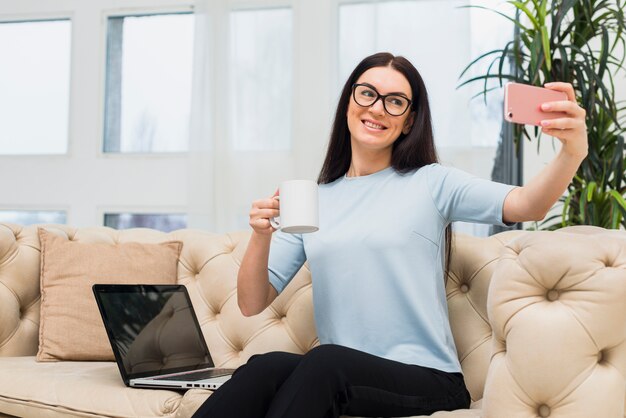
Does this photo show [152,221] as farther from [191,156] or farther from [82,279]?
[82,279]

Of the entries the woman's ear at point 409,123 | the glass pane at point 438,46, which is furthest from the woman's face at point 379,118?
the glass pane at point 438,46

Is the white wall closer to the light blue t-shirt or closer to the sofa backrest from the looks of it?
the sofa backrest

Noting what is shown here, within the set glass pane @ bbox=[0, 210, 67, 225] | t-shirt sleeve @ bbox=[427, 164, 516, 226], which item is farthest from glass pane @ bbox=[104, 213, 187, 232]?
t-shirt sleeve @ bbox=[427, 164, 516, 226]

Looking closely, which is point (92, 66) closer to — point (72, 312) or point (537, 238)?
point (72, 312)

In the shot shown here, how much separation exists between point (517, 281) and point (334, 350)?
353mm

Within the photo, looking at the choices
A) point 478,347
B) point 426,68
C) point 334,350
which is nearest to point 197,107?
point 426,68

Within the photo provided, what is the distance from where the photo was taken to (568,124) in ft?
4.22

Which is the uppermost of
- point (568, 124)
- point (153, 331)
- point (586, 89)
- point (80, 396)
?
point (586, 89)

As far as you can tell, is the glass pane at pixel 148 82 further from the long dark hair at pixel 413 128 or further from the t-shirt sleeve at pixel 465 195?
the t-shirt sleeve at pixel 465 195

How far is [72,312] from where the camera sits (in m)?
2.03

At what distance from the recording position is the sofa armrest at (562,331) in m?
1.28

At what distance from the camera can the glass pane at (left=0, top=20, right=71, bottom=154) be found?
3.62 meters

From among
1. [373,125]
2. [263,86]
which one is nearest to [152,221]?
[263,86]

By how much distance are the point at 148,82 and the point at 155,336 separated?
6.40 feet
